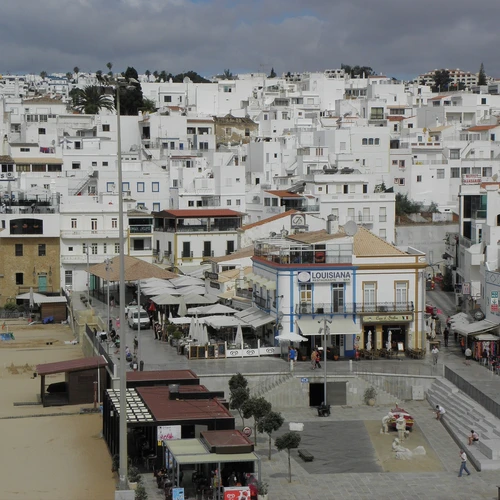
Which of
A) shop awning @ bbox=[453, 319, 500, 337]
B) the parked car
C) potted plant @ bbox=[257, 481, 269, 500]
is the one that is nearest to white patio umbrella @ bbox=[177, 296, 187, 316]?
the parked car

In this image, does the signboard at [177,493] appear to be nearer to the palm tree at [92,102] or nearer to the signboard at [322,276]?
the signboard at [322,276]

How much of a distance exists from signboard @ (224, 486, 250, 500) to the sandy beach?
3962 mm

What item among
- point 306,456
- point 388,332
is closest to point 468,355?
point 388,332

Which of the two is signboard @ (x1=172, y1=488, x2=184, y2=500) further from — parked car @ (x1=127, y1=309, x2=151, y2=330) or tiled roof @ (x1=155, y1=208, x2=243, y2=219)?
tiled roof @ (x1=155, y1=208, x2=243, y2=219)

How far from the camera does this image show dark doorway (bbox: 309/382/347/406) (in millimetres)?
44719

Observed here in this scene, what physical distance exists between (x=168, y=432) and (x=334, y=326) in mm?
14641

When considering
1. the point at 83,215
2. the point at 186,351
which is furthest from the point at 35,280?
the point at 186,351

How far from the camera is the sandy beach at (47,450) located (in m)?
33.8

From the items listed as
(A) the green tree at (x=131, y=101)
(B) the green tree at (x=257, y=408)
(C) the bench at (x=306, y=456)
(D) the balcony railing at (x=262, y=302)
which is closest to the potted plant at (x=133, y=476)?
(B) the green tree at (x=257, y=408)

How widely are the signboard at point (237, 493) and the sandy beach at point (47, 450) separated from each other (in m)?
3.96

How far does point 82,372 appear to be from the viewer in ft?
147

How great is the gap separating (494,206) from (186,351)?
19.2m

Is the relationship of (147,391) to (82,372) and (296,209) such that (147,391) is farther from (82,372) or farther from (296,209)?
(296,209)

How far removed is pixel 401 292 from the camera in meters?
49.9
